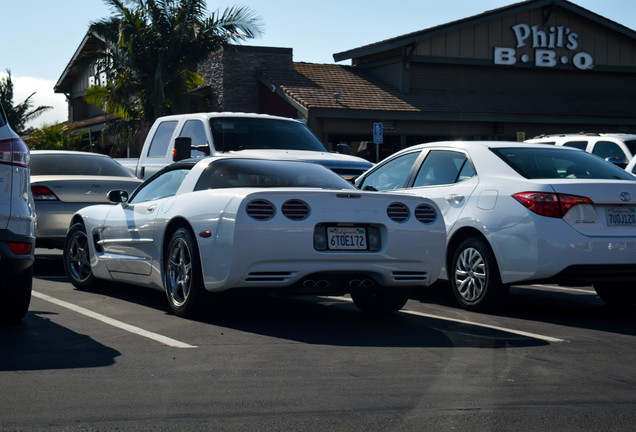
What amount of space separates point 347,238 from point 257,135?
20.4 ft

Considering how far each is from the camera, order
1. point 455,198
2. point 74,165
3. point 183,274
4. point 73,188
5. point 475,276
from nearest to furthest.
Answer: point 183,274
point 475,276
point 455,198
point 73,188
point 74,165

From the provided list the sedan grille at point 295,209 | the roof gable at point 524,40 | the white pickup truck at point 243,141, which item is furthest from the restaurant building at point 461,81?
the sedan grille at point 295,209

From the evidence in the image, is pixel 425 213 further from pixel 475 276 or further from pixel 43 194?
pixel 43 194

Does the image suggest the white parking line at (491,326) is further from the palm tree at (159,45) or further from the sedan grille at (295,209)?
the palm tree at (159,45)

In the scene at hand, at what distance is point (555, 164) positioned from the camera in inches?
345

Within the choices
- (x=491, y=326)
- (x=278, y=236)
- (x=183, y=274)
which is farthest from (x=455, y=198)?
Result: (x=183, y=274)

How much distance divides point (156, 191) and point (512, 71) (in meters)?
27.9

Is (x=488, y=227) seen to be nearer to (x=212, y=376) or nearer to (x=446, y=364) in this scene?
(x=446, y=364)

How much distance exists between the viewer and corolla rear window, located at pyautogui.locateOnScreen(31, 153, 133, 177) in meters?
12.3

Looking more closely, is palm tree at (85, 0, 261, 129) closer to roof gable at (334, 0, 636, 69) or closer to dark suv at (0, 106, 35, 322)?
roof gable at (334, 0, 636, 69)

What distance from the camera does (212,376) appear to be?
5.50 meters

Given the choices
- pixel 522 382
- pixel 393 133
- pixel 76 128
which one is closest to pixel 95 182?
pixel 522 382

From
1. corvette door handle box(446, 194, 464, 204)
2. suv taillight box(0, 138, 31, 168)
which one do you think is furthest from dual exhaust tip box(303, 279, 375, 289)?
suv taillight box(0, 138, 31, 168)

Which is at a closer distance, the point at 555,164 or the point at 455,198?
the point at 555,164
